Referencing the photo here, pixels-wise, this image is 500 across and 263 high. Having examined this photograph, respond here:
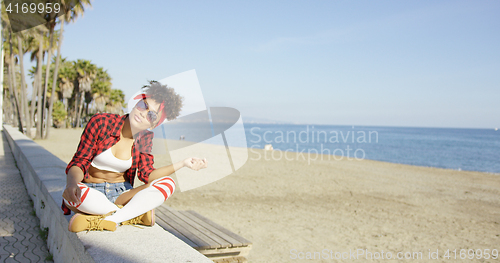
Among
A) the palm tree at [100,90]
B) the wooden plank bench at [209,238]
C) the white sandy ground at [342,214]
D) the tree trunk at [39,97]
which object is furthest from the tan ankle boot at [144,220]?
the palm tree at [100,90]

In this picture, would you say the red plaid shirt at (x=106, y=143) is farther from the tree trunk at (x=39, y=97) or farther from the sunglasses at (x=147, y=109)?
the tree trunk at (x=39, y=97)

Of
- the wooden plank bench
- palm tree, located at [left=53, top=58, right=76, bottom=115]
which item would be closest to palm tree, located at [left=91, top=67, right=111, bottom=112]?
palm tree, located at [left=53, top=58, right=76, bottom=115]

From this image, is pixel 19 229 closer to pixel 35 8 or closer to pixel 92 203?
pixel 92 203

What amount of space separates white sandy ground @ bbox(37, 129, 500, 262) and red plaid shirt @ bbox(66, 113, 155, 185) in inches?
98.5

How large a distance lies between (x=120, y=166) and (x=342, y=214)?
5660 millimetres

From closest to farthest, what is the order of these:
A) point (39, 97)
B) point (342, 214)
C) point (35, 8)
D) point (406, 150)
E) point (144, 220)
Answer: point (144, 220), point (342, 214), point (35, 8), point (39, 97), point (406, 150)

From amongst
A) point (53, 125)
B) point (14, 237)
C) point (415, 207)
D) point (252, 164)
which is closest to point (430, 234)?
point (415, 207)

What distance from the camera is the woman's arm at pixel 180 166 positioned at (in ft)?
7.99

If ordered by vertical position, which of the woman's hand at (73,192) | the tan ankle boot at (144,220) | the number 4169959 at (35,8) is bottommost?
the tan ankle boot at (144,220)

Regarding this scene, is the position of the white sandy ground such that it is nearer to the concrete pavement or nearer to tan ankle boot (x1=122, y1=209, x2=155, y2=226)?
tan ankle boot (x1=122, y1=209, x2=155, y2=226)

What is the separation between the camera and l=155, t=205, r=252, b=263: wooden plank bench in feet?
10.4

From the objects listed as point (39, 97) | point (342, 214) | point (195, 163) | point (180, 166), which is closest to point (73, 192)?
point (180, 166)

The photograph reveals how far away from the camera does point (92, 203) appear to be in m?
2.34

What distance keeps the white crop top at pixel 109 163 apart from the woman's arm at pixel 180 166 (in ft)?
0.66
